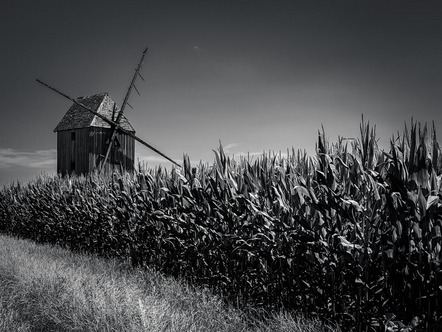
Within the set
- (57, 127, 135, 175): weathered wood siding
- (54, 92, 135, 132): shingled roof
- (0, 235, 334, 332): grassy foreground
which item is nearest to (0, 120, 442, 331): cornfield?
(0, 235, 334, 332): grassy foreground

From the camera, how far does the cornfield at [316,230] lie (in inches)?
108

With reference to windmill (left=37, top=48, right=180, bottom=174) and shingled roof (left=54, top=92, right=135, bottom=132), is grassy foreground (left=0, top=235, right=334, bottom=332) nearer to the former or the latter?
windmill (left=37, top=48, right=180, bottom=174)

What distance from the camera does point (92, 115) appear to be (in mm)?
27734

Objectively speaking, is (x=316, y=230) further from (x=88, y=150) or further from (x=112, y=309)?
A: (x=88, y=150)

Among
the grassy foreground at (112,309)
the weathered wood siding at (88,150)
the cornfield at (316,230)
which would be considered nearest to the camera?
the cornfield at (316,230)

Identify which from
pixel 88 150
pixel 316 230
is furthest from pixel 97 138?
pixel 316 230

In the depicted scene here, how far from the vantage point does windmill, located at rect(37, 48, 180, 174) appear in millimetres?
26641

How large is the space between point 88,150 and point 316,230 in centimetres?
2508

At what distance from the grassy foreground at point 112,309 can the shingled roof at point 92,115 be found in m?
22.6

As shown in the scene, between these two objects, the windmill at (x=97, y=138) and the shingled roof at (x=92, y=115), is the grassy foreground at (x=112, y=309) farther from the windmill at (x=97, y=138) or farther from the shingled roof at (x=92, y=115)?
the shingled roof at (x=92, y=115)

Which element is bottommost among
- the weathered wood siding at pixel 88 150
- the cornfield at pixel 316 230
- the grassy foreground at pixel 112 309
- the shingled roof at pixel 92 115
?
the grassy foreground at pixel 112 309

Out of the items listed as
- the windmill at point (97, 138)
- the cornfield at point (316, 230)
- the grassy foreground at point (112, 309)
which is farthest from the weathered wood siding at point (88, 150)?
the grassy foreground at point (112, 309)

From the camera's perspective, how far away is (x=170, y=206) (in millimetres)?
6184

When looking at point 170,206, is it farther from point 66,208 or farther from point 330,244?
point 66,208
